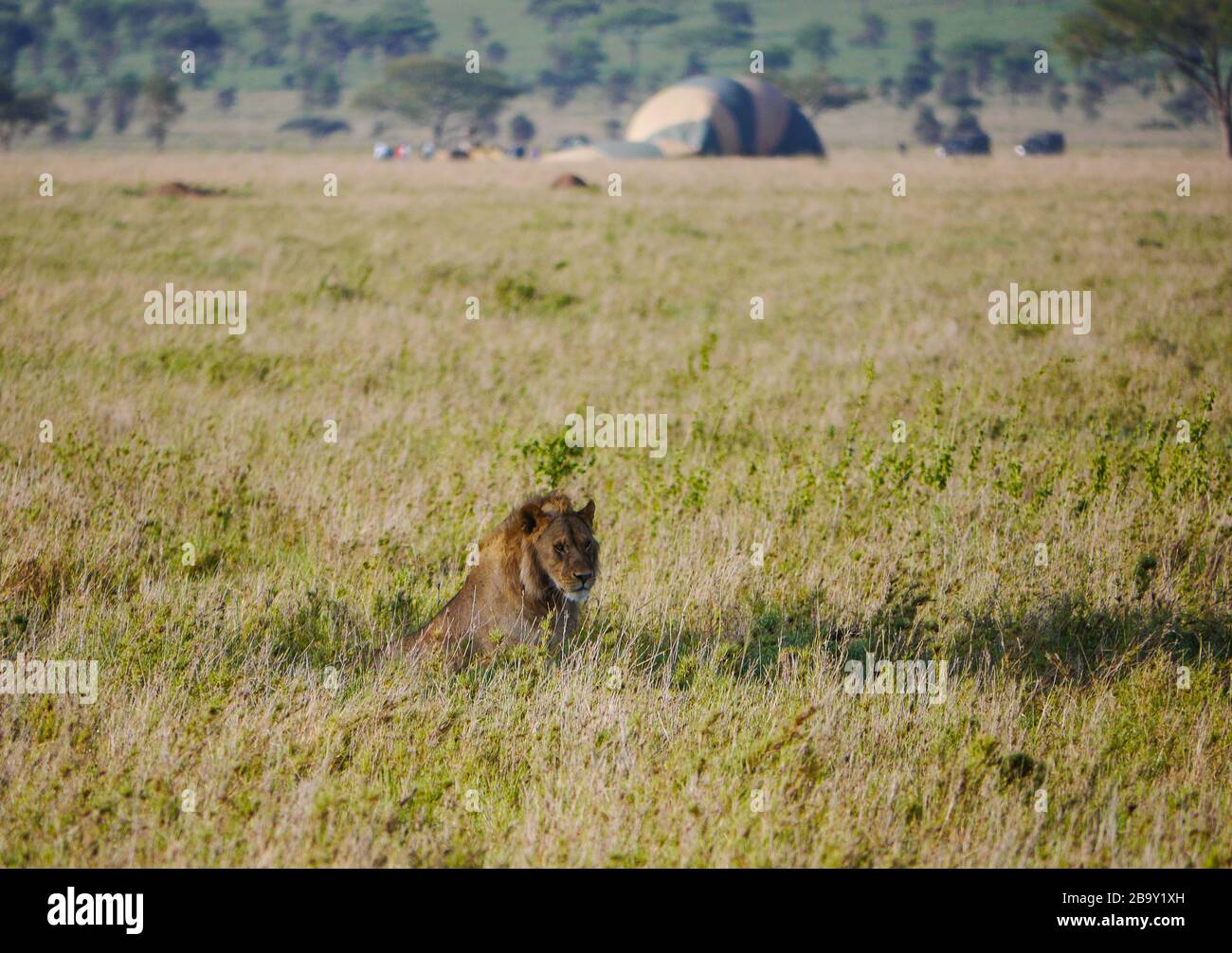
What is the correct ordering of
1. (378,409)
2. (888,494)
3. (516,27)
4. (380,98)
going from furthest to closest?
(516,27) → (380,98) → (378,409) → (888,494)

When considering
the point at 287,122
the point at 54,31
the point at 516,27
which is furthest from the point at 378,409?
the point at 516,27

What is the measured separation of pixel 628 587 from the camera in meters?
6.62

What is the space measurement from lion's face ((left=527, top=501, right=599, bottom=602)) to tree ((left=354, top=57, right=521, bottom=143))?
94.5 metres

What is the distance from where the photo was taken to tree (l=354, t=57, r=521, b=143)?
9644 centimetres

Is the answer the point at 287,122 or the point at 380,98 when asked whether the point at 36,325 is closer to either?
the point at 380,98

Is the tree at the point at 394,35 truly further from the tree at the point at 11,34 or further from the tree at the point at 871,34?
the tree at the point at 871,34

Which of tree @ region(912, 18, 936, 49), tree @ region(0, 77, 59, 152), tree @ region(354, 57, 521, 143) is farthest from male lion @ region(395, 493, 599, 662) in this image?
tree @ region(912, 18, 936, 49)

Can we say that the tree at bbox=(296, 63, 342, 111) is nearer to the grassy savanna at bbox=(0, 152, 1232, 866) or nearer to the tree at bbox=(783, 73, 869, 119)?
the tree at bbox=(783, 73, 869, 119)

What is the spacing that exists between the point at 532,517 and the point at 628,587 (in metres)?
1.38

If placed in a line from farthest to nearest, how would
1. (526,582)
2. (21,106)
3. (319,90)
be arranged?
(319,90) < (21,106) < (526,582)

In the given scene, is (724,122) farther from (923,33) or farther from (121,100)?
(923,33)

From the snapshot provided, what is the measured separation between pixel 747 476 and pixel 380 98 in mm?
100969

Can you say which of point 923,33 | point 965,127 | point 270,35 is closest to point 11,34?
point 270,35

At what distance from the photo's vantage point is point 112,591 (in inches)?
257
